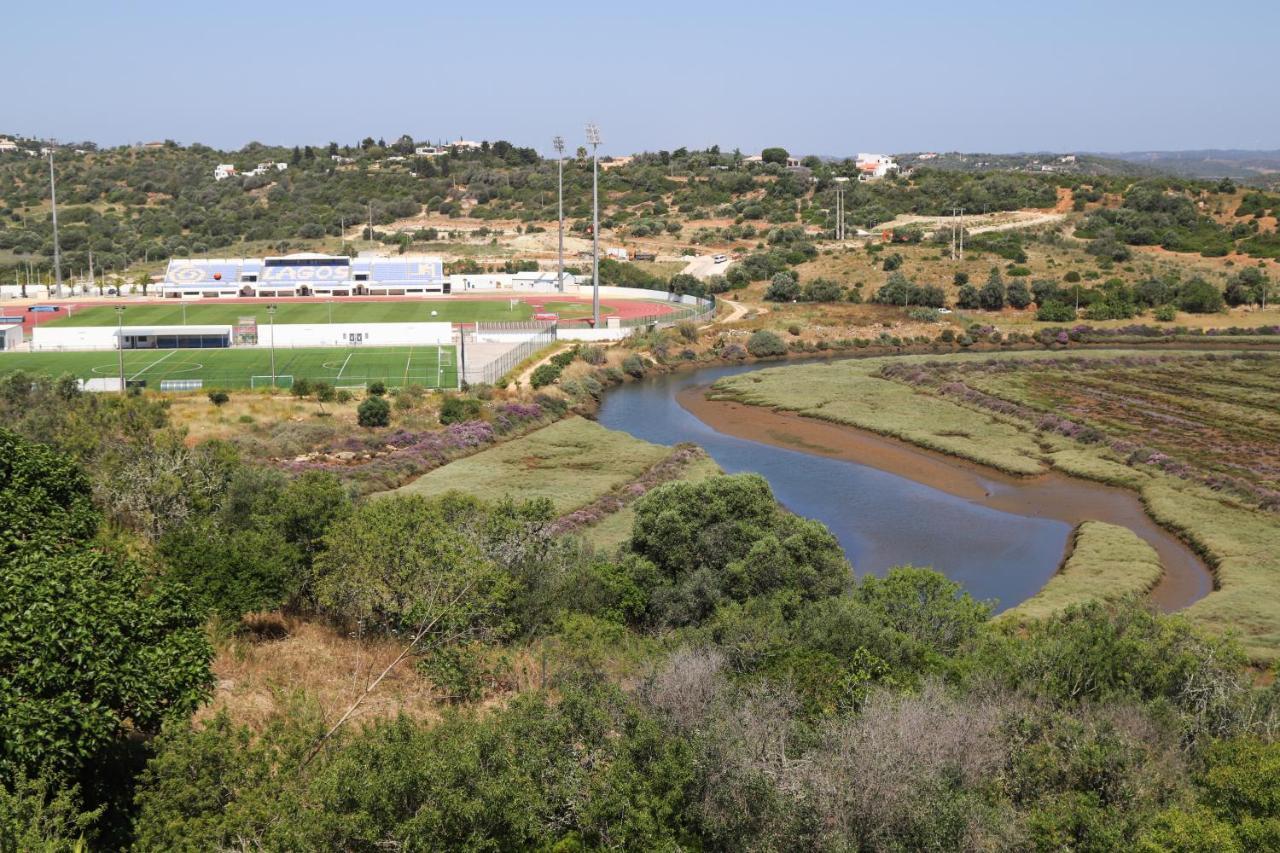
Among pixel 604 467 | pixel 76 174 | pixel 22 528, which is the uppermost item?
pixel 76 174

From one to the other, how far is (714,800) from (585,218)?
11111 centimetres

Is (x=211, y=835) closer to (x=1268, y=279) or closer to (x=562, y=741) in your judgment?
(x=562, y=741)

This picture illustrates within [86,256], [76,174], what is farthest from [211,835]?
[76,174]

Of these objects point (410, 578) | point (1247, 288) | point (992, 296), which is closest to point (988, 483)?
point (410, 578)

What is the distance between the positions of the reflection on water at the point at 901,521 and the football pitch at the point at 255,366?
522 inches

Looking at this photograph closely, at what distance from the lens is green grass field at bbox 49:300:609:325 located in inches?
3029

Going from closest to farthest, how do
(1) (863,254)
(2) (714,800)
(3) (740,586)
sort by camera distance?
(2) (714,800), (3) (740,586), (1) (863,254)

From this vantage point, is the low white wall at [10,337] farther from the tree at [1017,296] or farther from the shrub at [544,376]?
the tree at [1017,296]

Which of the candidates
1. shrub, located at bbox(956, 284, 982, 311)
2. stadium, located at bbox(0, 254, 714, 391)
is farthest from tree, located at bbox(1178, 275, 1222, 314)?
stadium, located at bbox(0, 254, 714, 391)

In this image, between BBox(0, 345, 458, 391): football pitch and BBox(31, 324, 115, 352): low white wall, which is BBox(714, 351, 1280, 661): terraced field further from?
BBox(31, 324, 115, 352): low white wall

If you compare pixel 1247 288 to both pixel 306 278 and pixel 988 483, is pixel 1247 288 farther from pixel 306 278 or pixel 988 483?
pixel 306 278

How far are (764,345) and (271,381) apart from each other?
103 feet

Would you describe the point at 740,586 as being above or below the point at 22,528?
below

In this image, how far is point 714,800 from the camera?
12914 mm
